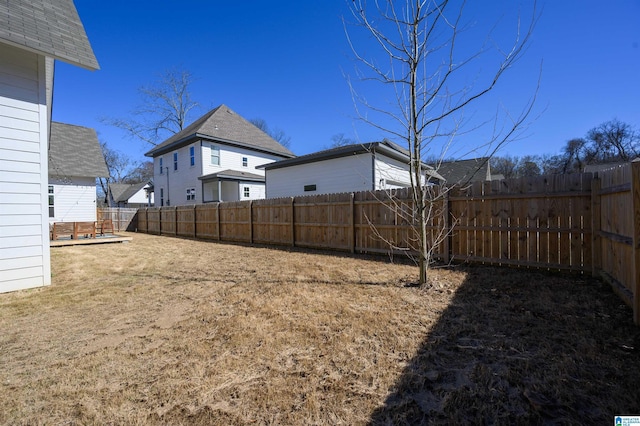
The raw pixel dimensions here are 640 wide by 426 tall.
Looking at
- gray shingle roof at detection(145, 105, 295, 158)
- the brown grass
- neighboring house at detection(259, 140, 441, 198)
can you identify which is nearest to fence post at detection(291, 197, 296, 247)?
neighboring house at detection(259, 140, 441, 198)

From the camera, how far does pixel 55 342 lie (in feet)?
9.69

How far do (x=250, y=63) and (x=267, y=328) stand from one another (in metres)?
17.4

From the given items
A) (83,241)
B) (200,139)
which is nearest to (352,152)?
(200,139)

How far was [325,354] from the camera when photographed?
253cm

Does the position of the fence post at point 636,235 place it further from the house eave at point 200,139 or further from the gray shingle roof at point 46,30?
the house eave at point 200,139

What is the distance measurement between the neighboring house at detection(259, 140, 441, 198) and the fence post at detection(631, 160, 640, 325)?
8440 millimetres

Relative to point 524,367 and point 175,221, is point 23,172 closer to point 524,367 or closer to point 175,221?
point 524,367

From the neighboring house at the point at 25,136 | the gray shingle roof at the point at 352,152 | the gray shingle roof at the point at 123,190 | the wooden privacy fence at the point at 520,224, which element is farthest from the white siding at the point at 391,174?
the gray shingle roof at the point at 123,190

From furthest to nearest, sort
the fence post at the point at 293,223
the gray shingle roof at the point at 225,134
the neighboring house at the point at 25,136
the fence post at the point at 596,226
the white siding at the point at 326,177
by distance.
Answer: the gray shingle roof at the point at 225,134
the white siding at the point at 326,177
the fence post at the point at 293,223
the neighboring house at the point at 25,136
the fence post at the point at 596,226

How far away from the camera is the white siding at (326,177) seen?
42.2ft

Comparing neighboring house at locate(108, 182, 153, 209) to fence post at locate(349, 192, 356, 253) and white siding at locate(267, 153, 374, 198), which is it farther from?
fence post at locate(349, 192, 356, 253)

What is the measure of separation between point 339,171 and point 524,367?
11.8 metres

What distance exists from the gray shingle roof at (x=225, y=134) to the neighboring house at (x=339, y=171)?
228 inches

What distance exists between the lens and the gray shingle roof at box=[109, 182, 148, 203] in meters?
41.8
